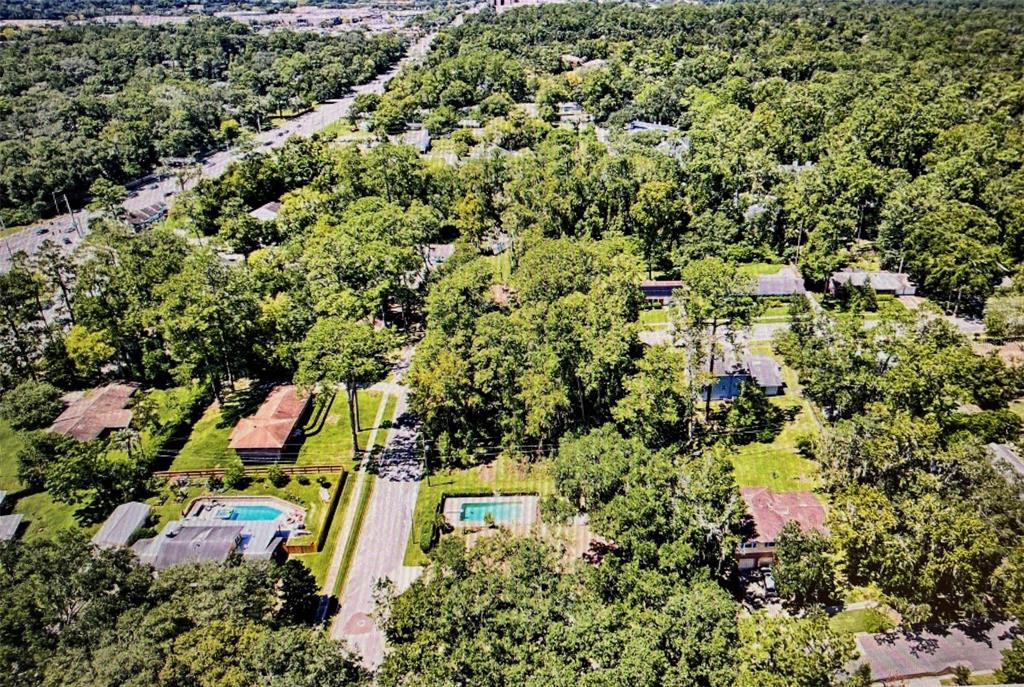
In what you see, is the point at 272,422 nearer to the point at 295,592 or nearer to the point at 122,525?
the point at 122,525

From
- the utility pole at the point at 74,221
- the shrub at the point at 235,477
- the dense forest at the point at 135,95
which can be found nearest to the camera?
the shrub at the point at 235,477

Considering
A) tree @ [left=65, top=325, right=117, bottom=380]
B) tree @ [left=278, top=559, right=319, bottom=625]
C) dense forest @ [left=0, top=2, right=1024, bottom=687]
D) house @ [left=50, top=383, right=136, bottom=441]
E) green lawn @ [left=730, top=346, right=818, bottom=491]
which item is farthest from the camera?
tree @ [left=65, top=325, right=117, bottom=380]

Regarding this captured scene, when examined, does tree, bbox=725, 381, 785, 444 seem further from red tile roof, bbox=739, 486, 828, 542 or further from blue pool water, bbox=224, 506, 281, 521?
blue pool water, bbox=224, 506, 281, 521

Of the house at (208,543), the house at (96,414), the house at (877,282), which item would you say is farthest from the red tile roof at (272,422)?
the house at (877,282)

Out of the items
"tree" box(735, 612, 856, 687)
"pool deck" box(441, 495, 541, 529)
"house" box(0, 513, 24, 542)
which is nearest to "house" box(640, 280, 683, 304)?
"pool deck" box(441, 495, 541, 529)

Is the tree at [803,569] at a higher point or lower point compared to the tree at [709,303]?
lower

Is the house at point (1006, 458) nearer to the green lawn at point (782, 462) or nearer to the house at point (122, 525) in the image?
the green lawn at point (782, 462)

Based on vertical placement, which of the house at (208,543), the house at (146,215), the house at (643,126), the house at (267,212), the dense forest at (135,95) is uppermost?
the dense forest at (135,95)

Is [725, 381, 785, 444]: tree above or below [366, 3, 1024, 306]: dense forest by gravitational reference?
below
